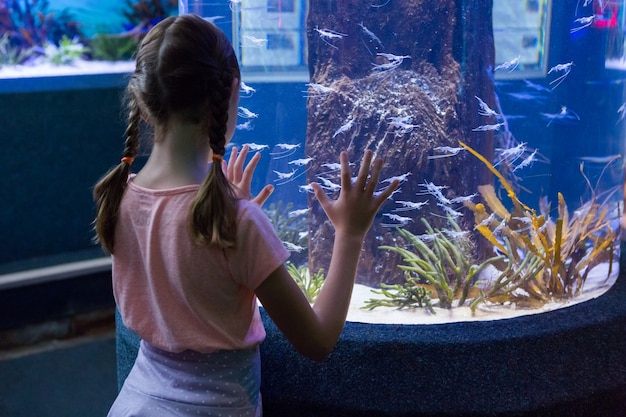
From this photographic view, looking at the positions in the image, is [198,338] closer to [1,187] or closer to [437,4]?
[437,4]

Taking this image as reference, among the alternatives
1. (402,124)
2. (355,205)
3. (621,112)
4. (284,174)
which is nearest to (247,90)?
(284,174)

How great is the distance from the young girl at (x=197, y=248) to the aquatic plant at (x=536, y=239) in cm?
80

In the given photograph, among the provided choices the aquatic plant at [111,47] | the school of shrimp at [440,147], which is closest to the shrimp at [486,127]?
the school of shrimp at [440,147]

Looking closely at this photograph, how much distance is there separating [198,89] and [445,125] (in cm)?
98

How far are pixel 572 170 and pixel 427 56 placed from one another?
0.60 m

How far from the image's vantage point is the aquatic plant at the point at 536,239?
211cm

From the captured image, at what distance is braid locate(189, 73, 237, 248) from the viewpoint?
4.11 feet

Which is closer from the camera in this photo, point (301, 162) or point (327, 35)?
point (327, 35)

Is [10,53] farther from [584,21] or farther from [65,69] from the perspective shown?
[584,21]

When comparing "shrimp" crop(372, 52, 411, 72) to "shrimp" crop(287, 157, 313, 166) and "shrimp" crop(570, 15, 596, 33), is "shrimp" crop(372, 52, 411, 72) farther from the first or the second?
"shrimp" crop(570, 15, 596, 33)

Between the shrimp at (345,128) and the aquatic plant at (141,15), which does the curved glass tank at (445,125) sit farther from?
the aquatic plant at (141,15)

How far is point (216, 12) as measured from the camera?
2225mm

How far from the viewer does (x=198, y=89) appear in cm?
131

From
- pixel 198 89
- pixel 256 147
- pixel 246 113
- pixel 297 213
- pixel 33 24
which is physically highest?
pixel 33 24
